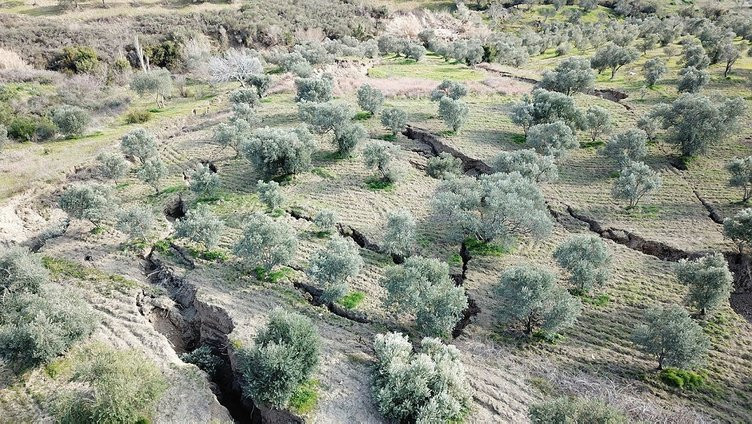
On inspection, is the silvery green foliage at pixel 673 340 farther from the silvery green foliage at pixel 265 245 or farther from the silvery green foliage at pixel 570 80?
the silvery green foliage at pixel 570 80

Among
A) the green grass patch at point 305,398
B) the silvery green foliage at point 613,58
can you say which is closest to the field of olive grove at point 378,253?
the green grass patch at point 305,398

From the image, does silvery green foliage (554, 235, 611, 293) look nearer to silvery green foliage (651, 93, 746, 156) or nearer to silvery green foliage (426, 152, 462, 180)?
silvery green foliage (426, 152, 462, 180)

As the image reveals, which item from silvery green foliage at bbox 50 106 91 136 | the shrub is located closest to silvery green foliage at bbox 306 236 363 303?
the shrub

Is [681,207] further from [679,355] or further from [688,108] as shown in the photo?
[679,355]

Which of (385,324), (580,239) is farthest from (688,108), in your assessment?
(385,324)

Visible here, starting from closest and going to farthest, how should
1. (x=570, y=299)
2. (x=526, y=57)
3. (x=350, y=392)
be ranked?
1. (x=350, y=392)
2. (x=570, y=299)
3. (x=526, y=57)

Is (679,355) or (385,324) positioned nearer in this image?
(679,355)
